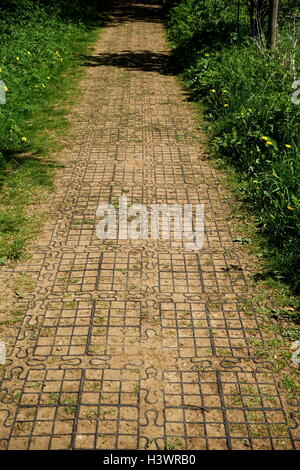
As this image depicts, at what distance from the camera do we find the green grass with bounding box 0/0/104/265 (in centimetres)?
588

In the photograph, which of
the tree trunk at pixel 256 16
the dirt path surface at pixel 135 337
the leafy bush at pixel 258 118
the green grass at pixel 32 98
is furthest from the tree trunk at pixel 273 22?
the dirt path surface at pixel 135 337

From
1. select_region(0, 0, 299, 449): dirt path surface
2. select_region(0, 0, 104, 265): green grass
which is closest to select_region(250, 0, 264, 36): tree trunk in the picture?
select_region(0, 0, 104, 265): green grass

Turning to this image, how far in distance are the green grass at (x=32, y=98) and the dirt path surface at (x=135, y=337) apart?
357 mm

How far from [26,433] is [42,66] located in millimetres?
9883

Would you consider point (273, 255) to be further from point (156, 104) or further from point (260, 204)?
point (156, 104)

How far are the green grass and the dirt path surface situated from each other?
0.36m

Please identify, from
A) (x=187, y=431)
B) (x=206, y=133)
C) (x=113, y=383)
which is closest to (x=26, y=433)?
(x=113, y=383)

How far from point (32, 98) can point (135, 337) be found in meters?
7.19

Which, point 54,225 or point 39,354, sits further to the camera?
point 54,225

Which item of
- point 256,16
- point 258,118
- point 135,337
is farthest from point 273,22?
point 135,337

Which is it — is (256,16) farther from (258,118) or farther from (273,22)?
(258,118)

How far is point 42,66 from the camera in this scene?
1124cm

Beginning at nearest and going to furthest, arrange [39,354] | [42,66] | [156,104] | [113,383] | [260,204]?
[113,383]
[39,354]
[260,204]
[156,104]
[42,66]

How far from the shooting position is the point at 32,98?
9672 mm
